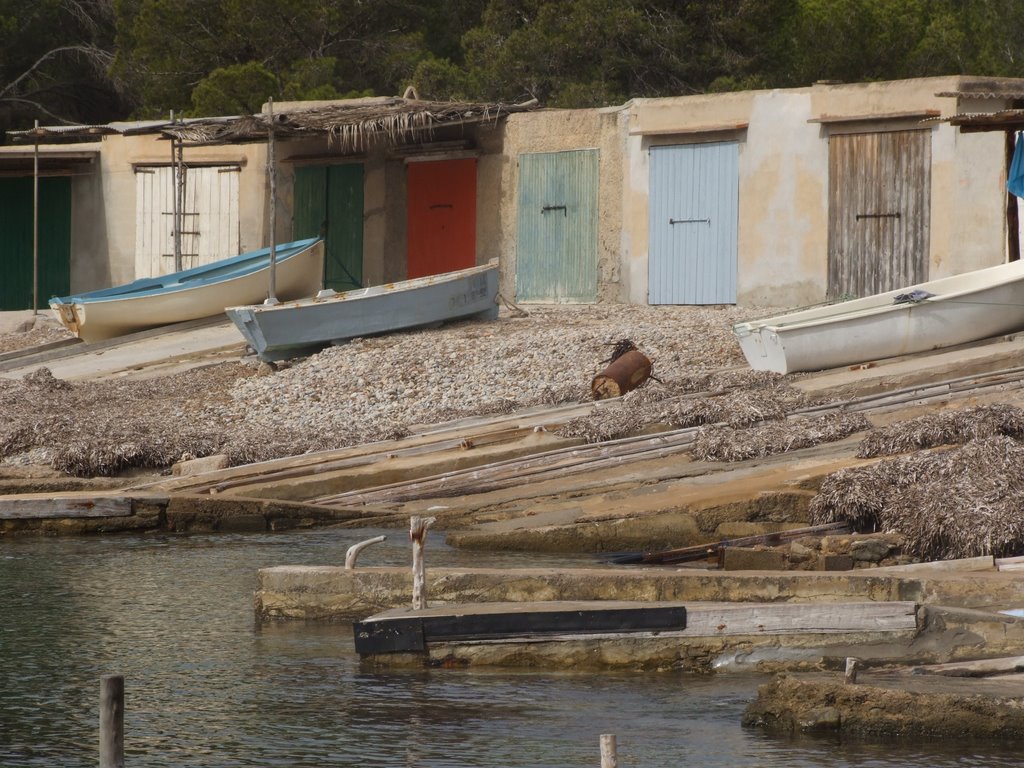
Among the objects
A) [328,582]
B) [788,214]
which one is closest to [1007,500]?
[328,582]

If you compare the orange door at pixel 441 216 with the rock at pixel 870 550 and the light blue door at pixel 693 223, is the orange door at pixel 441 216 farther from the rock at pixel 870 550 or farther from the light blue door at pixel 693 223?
the rock at pixel 870 550

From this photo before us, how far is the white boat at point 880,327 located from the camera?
16156 mm

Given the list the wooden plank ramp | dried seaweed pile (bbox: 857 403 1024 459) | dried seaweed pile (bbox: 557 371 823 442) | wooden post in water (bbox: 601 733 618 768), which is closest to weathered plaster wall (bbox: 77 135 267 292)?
dried seaweed pile (bbox: 557 371 823 442)

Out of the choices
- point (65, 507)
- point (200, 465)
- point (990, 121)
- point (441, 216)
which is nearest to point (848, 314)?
point (990, 121)

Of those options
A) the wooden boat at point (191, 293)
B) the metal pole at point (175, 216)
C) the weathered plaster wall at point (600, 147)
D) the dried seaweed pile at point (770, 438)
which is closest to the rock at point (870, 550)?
the dried seaweed pile at point (770, 438)

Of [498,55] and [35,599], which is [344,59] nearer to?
[498,55]

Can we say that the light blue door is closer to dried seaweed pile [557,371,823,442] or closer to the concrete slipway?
the concrete slipway

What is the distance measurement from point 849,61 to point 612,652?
2587 centimetres

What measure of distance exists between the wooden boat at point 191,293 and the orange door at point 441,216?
1726mm

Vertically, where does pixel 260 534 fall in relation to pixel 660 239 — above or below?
below

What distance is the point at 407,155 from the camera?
25.3 m

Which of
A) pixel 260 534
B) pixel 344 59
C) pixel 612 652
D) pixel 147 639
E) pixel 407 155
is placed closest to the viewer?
pixel 612 652

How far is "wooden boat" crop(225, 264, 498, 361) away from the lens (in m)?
20.4

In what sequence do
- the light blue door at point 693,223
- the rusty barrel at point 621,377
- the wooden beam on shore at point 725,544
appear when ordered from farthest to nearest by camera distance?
the light blue door at point 693,223, the rusty barrel at point 621,377, the wooden beam on shore at point 725,544
